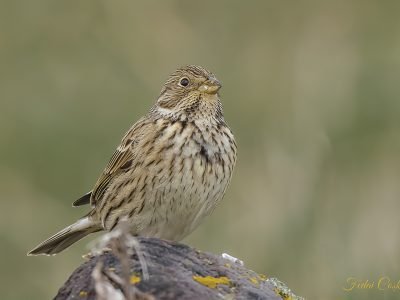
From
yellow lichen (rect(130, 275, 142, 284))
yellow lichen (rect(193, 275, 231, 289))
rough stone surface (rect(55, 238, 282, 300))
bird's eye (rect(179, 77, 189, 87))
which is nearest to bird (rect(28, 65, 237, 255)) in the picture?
bird's eye (rect(179, 77, 189, 87))

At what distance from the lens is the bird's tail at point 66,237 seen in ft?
24.9

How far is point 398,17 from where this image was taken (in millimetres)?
10273

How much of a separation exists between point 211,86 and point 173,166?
2.27ft

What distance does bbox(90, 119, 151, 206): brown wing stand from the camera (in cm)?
712

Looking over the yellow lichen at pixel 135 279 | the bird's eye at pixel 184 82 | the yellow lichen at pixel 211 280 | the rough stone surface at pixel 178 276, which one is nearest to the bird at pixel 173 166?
the bird's eye at pixel 184 82

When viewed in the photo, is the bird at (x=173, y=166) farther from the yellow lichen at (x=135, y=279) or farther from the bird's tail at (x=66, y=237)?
the yellow lichen at (x=135, y=279)

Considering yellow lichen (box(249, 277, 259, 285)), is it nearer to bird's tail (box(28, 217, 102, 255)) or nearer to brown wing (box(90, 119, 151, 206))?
brown wing (box(90, 119, 151, 206))

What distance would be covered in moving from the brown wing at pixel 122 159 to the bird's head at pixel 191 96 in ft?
0.56

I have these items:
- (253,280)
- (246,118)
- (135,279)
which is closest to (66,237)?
(246,118)

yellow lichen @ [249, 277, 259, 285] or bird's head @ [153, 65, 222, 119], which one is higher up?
bird's head @ [153, 65, 222, 119]

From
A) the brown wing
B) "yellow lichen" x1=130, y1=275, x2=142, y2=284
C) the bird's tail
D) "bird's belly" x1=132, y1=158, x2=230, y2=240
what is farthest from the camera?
the bird's tail

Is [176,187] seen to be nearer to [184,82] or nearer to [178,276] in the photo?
[184,82]

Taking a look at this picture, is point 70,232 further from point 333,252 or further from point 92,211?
point 333,252

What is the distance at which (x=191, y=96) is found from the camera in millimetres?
7215
